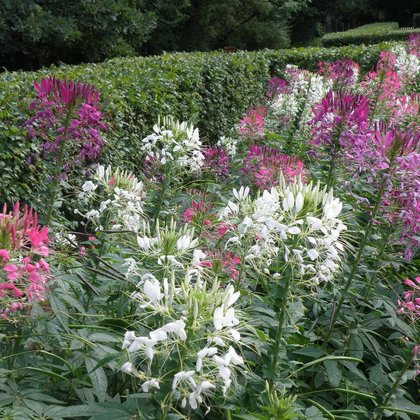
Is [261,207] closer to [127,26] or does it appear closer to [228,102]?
[228,102]

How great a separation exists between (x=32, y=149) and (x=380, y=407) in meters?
3.40

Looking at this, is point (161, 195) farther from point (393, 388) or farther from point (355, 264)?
point (393, 388)

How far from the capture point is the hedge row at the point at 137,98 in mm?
4742

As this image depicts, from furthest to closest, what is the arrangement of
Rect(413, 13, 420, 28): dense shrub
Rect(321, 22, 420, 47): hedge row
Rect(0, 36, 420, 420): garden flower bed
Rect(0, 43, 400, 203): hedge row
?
Rect(413, 13, 420, 28): dense shrub < Rect(321, 22, 420, 47): hedge row < Rect(0, 43, 400, 203): hedge row < Rect(0, 36, 420, 420): garden flower bed

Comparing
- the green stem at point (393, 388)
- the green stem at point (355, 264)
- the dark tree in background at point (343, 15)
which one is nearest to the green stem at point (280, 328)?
the green stem at point (393, 388)

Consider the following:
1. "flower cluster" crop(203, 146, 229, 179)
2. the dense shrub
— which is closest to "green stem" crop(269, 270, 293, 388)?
"flower cluster" crop(203, 146, 229, 179)

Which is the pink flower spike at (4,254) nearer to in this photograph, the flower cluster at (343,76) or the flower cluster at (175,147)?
the flower cluster at (175,147)

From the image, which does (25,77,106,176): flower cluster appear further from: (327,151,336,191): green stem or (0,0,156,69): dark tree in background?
(0,0,156,69): dark tree in background

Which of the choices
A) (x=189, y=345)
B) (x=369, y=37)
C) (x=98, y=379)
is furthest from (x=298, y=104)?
(x=369, y=37)

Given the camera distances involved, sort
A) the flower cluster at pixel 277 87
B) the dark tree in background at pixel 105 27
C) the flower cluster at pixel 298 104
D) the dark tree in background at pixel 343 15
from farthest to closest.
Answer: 1. the dark tree in background at pixel 343 15
2. the dark tree in background at pixel 105 27
3. the flower cluster at pixel 277 87
4. the flower cluster at pixel 298 104

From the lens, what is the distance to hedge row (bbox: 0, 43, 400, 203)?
474 centimetres

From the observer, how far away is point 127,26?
1523cm

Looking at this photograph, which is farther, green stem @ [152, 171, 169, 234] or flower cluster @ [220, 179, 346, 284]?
green stem @ [152, 171, 169, 234]

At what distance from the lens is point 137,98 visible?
21.6 feet
